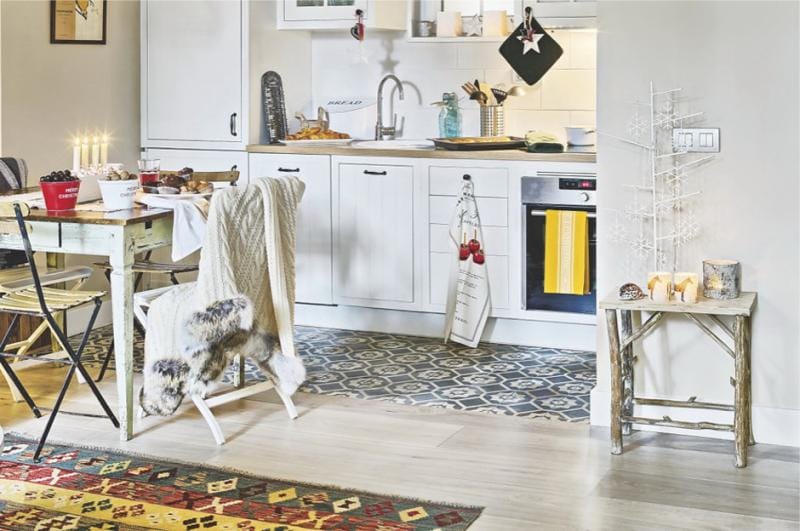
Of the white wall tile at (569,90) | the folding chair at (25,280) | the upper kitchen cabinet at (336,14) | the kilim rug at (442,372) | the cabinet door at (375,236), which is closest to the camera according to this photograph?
the folding chair at (25,280)

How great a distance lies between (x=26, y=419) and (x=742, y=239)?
9.82 feet

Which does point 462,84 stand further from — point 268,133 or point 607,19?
point 607,19

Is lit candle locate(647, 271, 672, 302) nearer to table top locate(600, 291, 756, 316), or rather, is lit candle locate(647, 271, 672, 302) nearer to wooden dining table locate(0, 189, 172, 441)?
table top locate(600, 291, 756, 316)

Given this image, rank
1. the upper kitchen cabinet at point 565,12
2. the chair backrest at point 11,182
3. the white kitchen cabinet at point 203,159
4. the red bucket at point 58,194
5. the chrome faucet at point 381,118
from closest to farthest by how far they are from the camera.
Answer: the red bucket at point 58,194
the chair backrest at point 11,182
the upper kitchen cabinet at point 565,12
the white kitchen cabinet at point 203,159
the chrome faucet at point 381,118

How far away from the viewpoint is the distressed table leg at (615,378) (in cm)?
435

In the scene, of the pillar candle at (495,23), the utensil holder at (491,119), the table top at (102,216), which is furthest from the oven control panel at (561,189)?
the table top at (102,216)

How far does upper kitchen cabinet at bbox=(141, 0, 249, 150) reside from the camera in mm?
6645

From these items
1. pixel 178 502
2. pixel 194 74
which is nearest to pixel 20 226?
pixel 178 502

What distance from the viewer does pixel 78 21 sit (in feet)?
20.9

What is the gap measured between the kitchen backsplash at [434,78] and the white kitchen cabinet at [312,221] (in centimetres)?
69

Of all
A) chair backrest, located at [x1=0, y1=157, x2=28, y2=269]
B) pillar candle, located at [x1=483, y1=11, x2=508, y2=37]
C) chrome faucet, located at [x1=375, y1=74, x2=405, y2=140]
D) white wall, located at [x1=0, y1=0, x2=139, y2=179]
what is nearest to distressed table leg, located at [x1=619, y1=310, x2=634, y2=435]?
pillar candle, located at [x1=483, y1=11, x2=508, y2=37]

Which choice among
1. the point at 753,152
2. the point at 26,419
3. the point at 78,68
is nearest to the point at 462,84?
the point at 78,68

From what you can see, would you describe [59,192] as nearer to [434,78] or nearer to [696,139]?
[696,139]

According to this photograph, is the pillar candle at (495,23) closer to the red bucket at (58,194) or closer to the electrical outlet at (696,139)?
the electrical outlet at (696,139)
